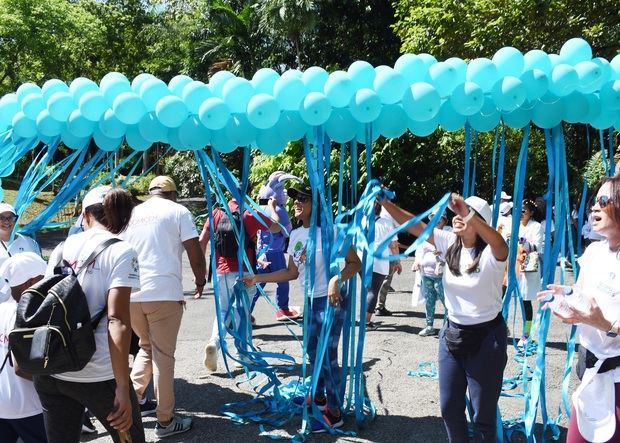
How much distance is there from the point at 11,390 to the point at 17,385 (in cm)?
3

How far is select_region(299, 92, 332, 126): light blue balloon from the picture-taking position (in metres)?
3.73

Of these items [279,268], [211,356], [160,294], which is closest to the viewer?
[160,294]

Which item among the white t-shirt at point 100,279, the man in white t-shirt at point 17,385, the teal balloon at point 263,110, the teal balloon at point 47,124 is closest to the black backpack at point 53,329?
the white t-shirt at point 100,279

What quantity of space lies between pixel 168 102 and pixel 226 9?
62.4 ft

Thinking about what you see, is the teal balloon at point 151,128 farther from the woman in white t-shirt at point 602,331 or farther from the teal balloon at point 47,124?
the woman in white t-shirt at point 602,331

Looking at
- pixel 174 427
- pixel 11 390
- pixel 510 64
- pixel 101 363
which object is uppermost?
pixel 510 64

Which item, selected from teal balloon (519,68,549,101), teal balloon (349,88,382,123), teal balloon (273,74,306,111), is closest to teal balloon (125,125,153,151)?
teal balloon (273,74,306,111)

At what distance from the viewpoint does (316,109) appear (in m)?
3.74

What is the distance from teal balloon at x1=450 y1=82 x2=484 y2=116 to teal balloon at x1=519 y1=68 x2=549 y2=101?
25 cm

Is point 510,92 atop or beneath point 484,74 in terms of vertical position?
beneath

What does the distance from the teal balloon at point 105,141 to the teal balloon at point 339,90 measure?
4.58ft

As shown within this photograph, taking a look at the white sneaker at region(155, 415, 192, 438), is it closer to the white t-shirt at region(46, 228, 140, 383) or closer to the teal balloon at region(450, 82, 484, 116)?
the white t-shirt at region(46, 228, 140, 383)

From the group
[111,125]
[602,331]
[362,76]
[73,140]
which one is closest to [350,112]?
[362,76]

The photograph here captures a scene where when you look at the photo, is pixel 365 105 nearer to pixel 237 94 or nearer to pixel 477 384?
pixel 237 94
